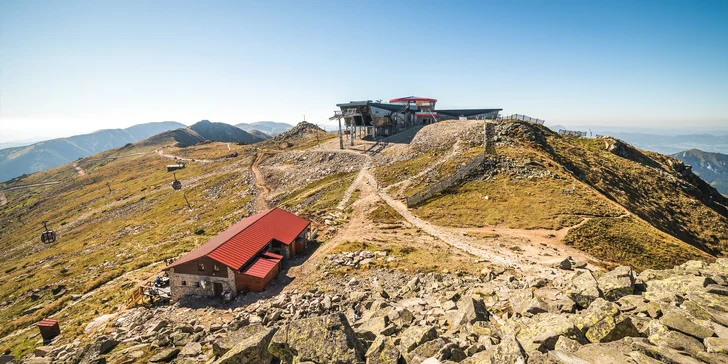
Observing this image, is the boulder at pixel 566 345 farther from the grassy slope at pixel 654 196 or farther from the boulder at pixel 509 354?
the grassy slope at pixel 654 196

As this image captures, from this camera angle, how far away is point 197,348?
67.1 feet

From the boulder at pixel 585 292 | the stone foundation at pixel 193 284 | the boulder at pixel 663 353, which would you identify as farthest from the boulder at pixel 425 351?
the stone foundation at pixel 193 284

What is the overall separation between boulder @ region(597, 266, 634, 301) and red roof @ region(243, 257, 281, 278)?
30.5 metres

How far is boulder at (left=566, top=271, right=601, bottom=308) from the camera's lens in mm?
17969

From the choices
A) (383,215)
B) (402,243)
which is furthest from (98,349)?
(383,215)

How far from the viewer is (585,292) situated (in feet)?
60.5

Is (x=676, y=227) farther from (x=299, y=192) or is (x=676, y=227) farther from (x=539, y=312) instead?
(x=299, y=192)

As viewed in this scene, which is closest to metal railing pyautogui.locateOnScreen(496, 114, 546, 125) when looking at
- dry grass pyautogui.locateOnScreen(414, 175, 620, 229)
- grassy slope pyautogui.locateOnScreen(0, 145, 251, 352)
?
dry grass pyautogui.locateOnScreen(414, 175, 620, 229)

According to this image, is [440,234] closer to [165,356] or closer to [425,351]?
[425,351]

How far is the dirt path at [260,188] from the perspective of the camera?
7668cm

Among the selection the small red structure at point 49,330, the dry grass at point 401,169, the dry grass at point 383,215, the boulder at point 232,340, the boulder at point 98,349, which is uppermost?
the dry grass at point 401,169

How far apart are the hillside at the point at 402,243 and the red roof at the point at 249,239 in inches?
167

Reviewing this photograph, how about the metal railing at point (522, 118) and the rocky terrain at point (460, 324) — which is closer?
the rocky terrain at point (460, 324)

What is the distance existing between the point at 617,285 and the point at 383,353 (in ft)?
51.3
